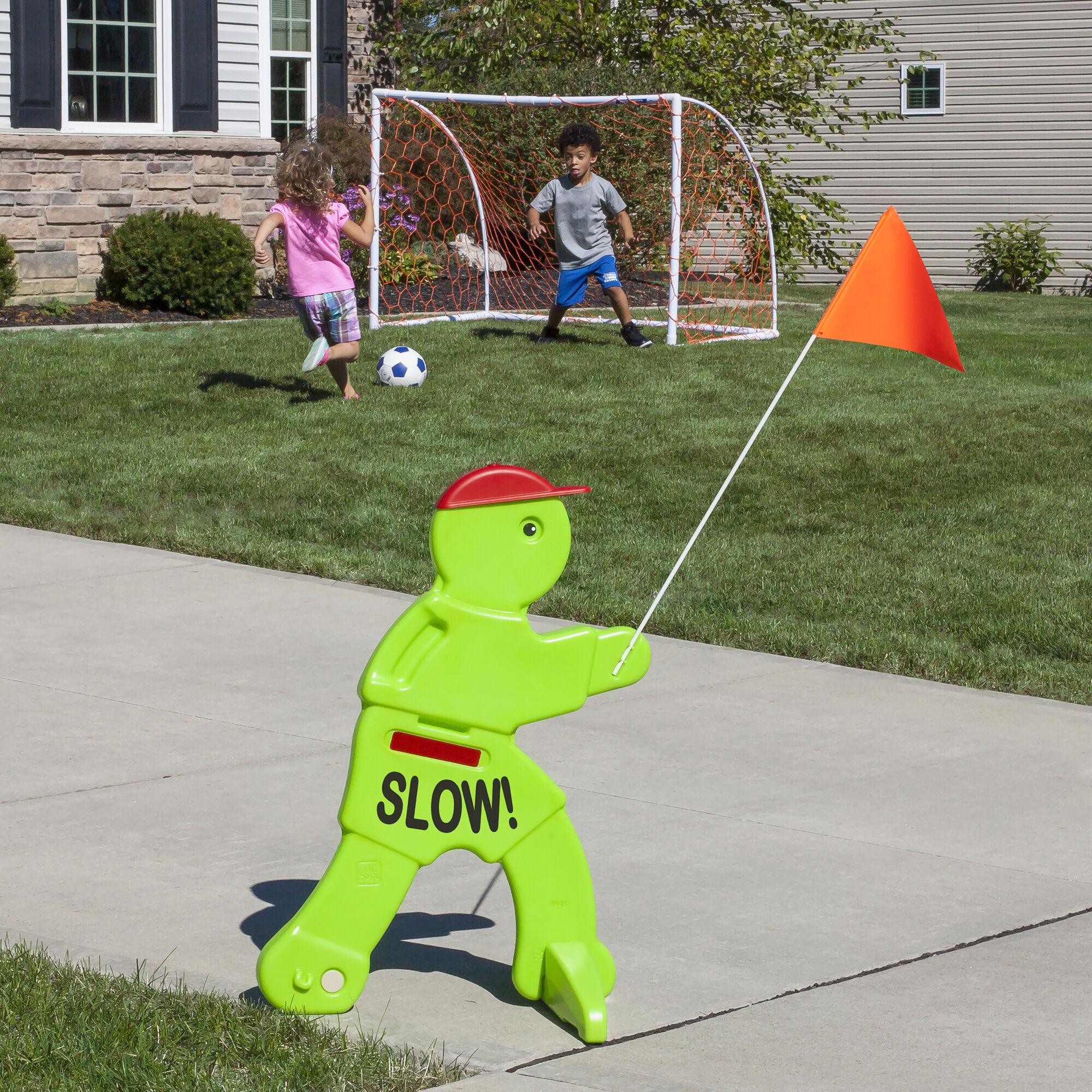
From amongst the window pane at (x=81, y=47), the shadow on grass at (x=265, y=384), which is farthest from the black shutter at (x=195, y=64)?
the shadow on grass at (x=265, y=384)

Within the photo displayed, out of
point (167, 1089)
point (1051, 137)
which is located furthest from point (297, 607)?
point (1051, 137)

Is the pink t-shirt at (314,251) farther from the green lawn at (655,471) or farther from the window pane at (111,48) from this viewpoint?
the window pane at (111,48)

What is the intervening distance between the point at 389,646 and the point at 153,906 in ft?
3.35

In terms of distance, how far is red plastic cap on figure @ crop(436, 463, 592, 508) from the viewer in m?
3.14

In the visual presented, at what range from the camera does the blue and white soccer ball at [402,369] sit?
37.4 ft

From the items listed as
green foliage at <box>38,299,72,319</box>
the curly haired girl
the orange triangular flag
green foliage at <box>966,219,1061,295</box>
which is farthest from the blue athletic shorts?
green foliage at <box>966,219,1061,295</box>

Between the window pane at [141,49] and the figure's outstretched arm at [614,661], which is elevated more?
the window pane at [141,49]

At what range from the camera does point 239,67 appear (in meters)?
17.3

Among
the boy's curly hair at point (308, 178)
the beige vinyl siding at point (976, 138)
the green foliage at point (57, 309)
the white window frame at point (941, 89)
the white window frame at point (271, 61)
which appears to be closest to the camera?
the boy's curly hair at point (308, 178)

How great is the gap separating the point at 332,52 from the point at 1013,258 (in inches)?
417

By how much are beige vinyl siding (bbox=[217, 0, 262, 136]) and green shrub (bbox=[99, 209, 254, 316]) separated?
6.55 feet

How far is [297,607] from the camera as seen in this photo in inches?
262

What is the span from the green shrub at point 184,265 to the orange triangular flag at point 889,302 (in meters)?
11.9

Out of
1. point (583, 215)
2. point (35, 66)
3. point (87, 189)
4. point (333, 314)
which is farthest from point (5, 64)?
point (333, 314)
